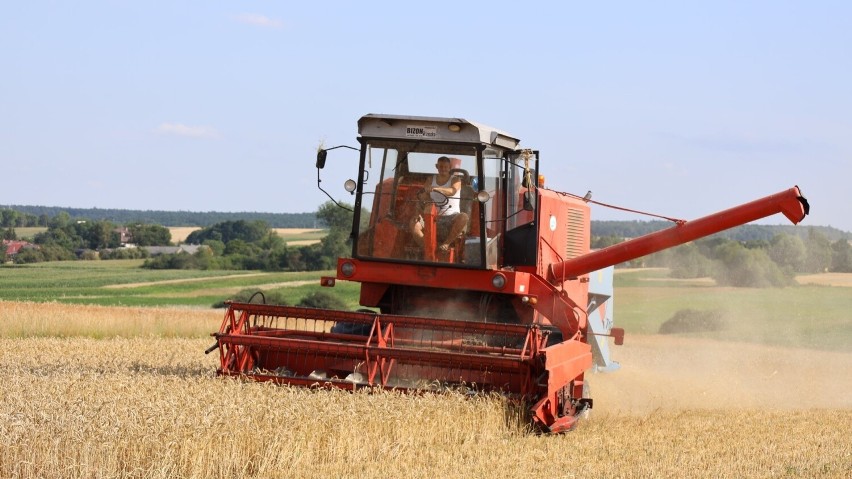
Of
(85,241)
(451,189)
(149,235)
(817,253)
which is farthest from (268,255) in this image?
(451,189)

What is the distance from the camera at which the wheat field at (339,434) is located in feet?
18.7

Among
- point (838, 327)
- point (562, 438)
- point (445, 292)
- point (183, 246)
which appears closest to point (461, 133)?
point (445, 292)

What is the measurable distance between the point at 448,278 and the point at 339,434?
8.78ft

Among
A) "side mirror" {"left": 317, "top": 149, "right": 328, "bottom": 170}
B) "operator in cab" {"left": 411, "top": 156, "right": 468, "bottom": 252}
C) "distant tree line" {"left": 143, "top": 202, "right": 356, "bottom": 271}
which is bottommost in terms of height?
"distant tree line" {"left": 143, "top": 202, "right": 356, "bottom": 271}

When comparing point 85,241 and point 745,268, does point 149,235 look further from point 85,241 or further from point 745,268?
point 745,268

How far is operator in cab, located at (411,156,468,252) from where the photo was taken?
8.85 m

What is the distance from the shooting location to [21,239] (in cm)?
4756

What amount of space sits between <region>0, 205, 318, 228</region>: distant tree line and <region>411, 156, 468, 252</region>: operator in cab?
48778 mm

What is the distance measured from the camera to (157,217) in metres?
110

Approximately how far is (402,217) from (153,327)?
9.28 meters

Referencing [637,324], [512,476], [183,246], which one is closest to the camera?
[512,476]

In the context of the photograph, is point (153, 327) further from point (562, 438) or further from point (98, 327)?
point (562, 438)

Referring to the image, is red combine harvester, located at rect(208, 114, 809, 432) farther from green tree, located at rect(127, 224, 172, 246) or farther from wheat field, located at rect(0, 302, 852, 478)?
green tree, located at rect(127, 224, 172, 246)

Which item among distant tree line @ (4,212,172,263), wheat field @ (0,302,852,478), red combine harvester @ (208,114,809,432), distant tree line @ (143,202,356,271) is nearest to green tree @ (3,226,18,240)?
distant tree line @ (4,212,172,263)
